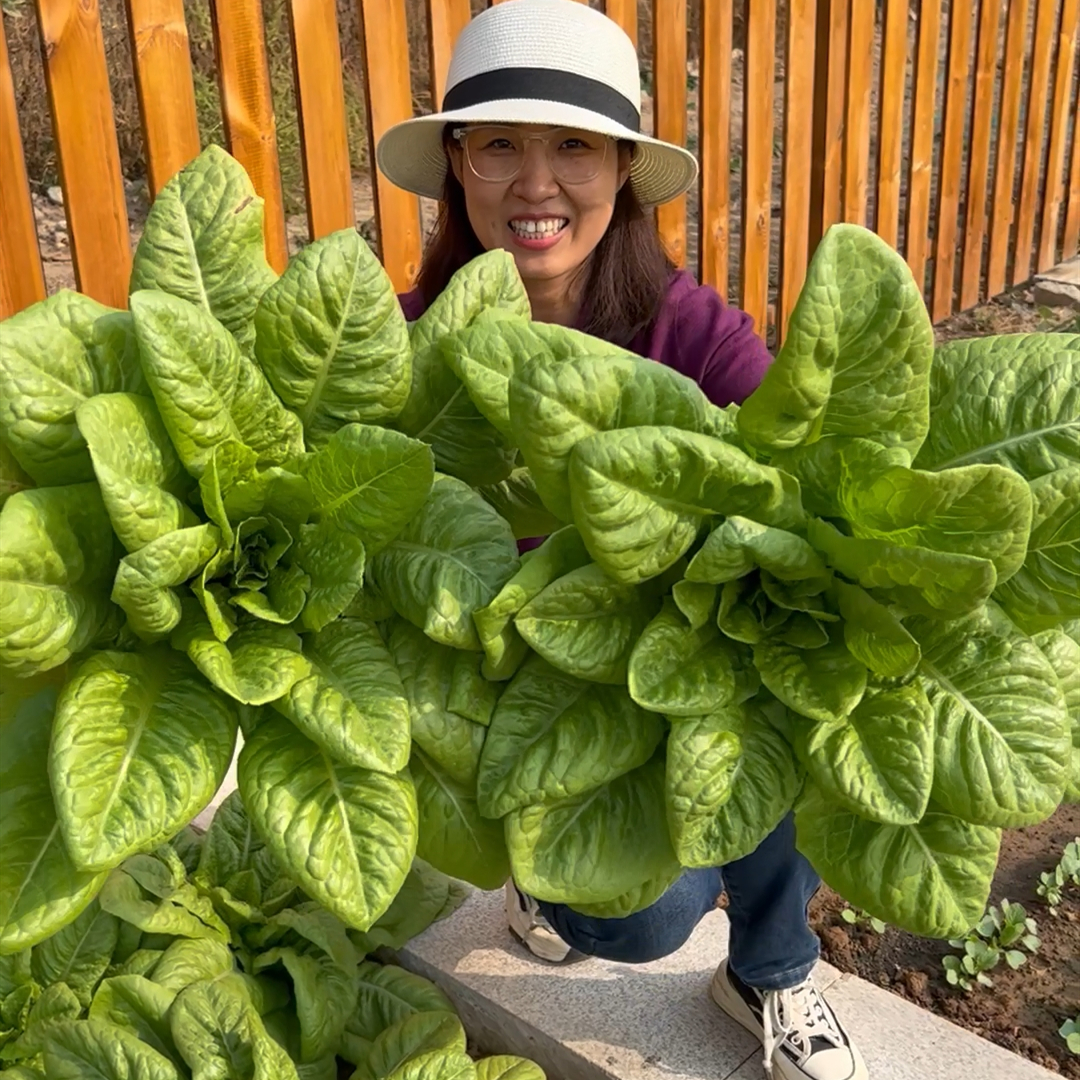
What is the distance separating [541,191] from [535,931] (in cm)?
148

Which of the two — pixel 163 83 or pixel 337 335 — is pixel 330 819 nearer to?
pixel 337 335

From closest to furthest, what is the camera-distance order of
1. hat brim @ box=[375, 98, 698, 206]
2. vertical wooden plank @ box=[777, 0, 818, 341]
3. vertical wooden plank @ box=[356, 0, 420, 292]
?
1. hat brim @ box=[375, 98, 698, 206]
2. vertical wooden plank @ box=[356, 0, 420, 292]
3. vertical wooden plank @ box=[777, 0, 818, 341]

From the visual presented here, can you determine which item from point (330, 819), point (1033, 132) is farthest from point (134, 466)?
point (1033, 132)

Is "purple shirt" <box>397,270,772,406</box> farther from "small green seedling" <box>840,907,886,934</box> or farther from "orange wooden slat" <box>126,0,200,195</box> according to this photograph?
"small green seedling" <box>840,907,886,934</box>

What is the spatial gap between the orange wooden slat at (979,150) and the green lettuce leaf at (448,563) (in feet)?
19.5

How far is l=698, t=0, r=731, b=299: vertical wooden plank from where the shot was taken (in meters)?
4.34

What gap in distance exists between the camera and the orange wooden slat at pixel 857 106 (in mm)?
4855

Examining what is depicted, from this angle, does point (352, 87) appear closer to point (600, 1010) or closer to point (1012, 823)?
point (600, 1010)

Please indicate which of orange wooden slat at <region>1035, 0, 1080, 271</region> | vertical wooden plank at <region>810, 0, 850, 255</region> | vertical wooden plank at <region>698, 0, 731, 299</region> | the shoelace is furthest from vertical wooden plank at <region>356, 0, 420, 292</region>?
orange wooden slat at <region>1035, 0, 1080, 271</region>

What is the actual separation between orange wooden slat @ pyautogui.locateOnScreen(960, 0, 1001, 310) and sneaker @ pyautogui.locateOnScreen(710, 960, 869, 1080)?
16.8 feet

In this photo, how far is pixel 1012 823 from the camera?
0.91 meters

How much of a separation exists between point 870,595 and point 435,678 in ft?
1.16

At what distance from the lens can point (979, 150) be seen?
6145mm

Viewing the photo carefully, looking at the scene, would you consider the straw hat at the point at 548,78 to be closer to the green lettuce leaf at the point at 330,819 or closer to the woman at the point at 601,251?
the woman at the point at 601,251
